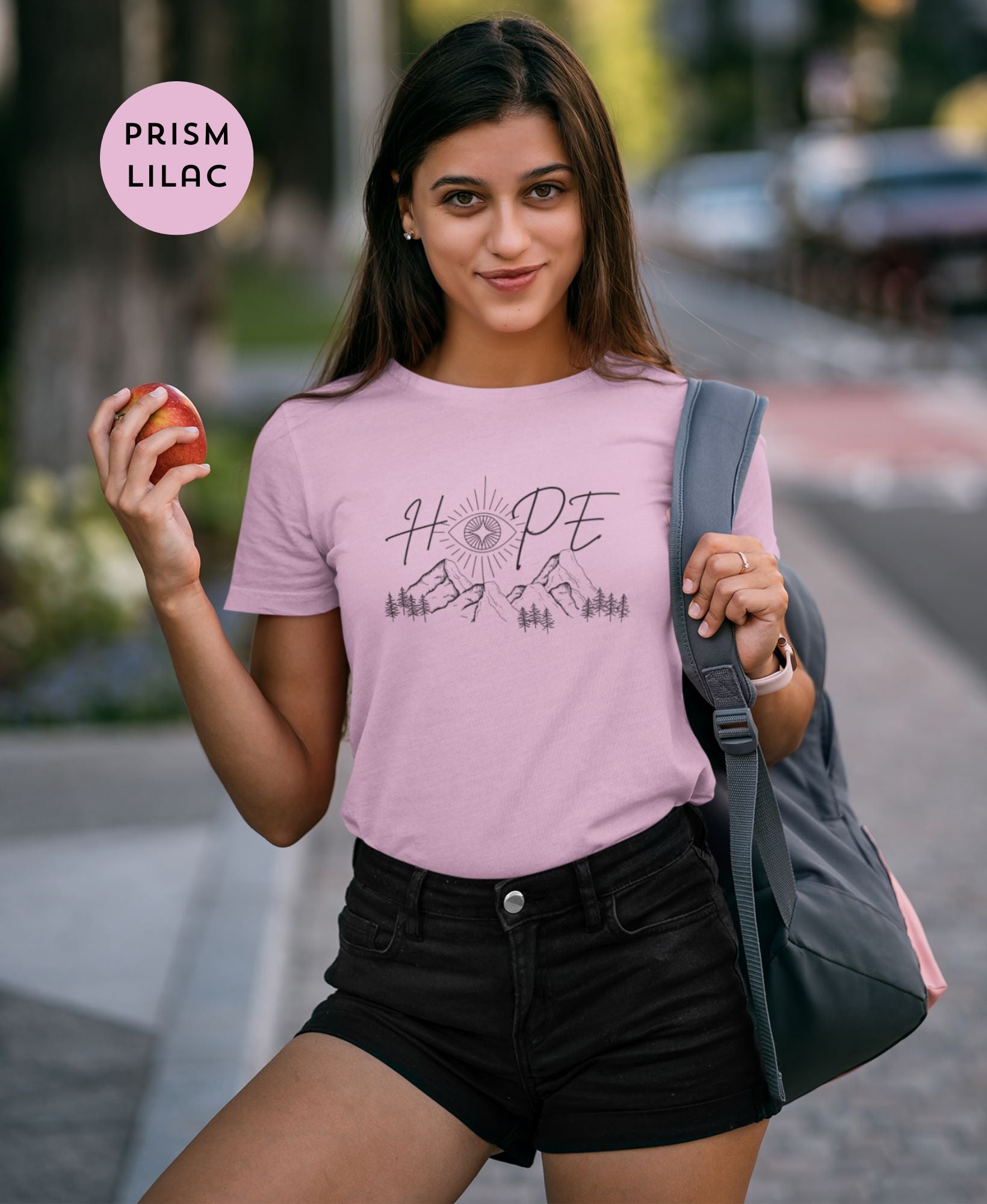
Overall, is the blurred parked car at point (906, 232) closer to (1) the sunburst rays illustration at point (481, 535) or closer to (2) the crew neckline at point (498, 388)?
(2) the crew neckline at point (498, 388)

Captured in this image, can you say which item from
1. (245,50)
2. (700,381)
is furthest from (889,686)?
(245,50)

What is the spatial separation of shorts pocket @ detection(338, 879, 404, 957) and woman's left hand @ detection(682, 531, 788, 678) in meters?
0.51

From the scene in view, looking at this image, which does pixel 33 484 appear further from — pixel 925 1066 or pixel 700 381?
pixel 700 381

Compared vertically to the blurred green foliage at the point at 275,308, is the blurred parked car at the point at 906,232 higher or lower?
higher

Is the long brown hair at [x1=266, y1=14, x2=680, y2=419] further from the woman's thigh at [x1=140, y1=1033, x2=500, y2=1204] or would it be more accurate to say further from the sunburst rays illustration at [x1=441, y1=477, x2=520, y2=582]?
the woman's thigh at [x1=140, y1=1033, x2=500, y2=1204]

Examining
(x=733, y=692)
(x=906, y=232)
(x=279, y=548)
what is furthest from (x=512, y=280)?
(x=906, y=232)

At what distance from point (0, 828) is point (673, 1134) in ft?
13.5

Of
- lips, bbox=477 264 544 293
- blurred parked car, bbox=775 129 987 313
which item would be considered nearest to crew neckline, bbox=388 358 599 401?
lips, bbox=477 264 544 293

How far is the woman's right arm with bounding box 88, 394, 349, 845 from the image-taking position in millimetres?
2018

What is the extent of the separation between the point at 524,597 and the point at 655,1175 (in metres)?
0.69

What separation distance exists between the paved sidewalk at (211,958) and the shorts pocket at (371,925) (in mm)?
1603

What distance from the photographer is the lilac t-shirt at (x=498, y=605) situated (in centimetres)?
209

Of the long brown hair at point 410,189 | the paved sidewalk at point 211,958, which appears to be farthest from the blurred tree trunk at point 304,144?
the long brown hair at point 410,189

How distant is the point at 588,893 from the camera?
6.75 ft
